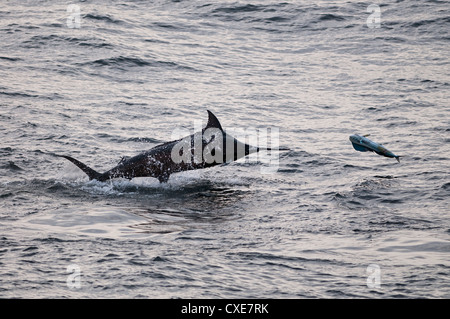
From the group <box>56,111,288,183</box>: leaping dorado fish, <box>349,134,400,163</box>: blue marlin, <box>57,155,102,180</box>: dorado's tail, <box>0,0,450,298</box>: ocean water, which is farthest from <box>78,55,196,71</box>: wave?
<box>349,134,400,163</box>: blue marlin

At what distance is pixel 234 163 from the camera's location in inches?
587

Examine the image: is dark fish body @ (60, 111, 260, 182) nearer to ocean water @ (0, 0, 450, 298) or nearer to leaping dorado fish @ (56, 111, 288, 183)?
leaping dorado fish @ (56, 111, 288, 183)

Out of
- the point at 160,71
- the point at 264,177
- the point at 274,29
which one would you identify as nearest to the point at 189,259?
the point at 264,177

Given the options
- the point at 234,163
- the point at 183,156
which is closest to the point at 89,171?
the point at 183,156

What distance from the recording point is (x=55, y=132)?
1652 centimetres

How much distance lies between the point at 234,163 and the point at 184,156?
239 centimetres

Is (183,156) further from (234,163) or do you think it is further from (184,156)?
(234,163)

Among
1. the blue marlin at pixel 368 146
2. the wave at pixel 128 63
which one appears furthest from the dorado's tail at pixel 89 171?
the wave at pixel 128 63

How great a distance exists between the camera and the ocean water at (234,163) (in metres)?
9.10

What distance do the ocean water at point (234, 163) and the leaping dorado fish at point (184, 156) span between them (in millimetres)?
368

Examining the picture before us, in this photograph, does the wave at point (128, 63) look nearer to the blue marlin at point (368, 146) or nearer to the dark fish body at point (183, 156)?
the dark fish body at point (183, 156)

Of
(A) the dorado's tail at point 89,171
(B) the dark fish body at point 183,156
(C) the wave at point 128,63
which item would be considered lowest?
(A) the dorado's tail at point 89,171

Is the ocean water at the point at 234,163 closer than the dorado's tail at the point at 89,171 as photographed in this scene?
Yes
